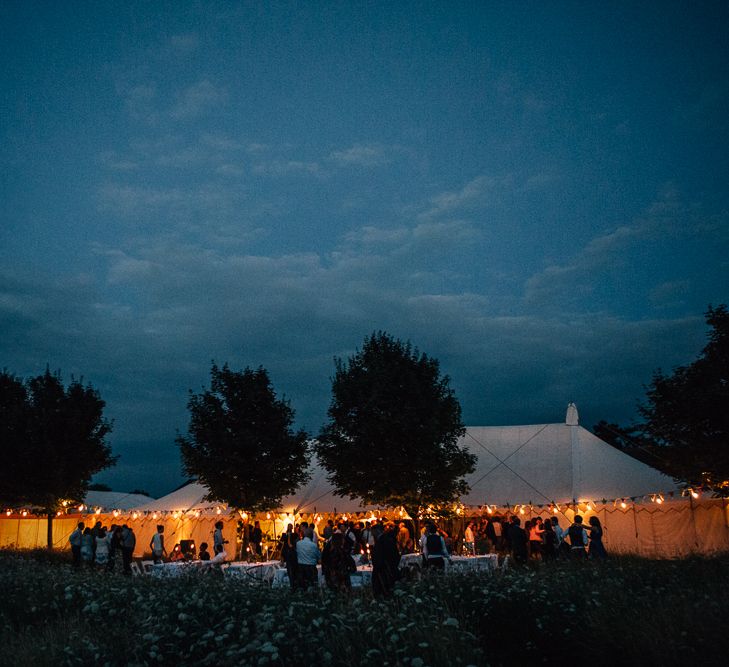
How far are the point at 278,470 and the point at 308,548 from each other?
13834 mm

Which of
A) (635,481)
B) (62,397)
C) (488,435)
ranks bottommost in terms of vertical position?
(635,481)

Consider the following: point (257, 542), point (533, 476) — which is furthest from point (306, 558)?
point (533, 476)

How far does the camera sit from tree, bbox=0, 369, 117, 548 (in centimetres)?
2716

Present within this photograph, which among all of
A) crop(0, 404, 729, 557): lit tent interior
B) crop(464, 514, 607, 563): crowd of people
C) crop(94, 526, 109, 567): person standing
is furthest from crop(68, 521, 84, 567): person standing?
crop(464, 514, 607, 563): crowd of people

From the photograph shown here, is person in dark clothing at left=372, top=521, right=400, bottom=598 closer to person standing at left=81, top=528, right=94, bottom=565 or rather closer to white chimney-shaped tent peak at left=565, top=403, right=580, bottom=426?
person standing at left=81, top=528, right=94, bottom=565

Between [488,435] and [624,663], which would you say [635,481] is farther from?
[624,663]

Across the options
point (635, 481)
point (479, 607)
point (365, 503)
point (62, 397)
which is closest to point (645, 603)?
point (479, 607)

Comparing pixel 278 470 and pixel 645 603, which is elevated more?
pixel 278 470

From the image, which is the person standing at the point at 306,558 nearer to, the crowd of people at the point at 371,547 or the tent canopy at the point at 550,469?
the crowd of people at the point at 371,547

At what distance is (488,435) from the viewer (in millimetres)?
29250

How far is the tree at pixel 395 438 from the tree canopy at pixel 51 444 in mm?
11074

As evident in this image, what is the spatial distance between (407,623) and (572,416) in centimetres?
2361

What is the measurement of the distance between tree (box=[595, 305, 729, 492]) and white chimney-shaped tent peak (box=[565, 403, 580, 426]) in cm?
717

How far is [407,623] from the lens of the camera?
6.47 metres
